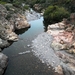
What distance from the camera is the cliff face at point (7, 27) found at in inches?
830

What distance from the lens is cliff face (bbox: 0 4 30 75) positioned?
21094 millimetres

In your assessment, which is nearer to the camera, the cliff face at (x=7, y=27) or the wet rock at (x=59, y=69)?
the wet rock at (x=59, y=69)

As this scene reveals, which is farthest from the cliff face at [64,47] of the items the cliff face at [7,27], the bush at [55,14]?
the cliff face at [7,27]

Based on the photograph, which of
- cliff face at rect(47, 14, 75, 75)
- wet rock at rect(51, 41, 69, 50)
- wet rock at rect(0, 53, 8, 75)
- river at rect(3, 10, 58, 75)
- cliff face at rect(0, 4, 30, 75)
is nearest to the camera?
cliff face at rect(47, 14, 75, 75)

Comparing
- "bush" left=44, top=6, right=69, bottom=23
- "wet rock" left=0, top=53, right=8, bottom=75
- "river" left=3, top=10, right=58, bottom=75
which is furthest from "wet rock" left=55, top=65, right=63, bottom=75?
"bush" left=44, top=6, right=69, bottom=23

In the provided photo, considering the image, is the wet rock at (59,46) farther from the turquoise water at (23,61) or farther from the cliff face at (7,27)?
the cliff face at (7,27)

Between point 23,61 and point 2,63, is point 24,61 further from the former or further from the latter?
point 2,63

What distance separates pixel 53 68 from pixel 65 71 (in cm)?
230

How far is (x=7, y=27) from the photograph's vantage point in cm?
3288

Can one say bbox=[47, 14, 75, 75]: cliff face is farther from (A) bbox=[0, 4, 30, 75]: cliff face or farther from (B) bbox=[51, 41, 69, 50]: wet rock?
(A) bbox=[0, 4, 30, 75]: cliff face

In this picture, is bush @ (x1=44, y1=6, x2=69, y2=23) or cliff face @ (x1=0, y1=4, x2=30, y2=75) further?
bush @ (x1=44, y1=6, x2=69, y2=23)

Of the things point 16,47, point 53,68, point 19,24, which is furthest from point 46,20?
point 53,68

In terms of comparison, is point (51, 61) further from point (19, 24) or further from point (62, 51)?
point (19, 24)

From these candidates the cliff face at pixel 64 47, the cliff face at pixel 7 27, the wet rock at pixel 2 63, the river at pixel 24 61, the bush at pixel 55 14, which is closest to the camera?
the cliff face at pixel 64 47
